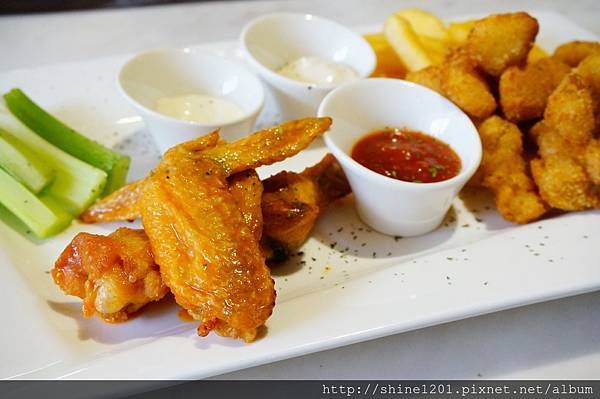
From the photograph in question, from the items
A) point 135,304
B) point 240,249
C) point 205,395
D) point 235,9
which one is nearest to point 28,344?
point 135,304

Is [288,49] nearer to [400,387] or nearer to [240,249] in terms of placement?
[240,249]

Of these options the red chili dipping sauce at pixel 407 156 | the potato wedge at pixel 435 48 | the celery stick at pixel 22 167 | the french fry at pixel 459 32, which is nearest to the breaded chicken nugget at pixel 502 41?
the potato wedge at pixel 435 48

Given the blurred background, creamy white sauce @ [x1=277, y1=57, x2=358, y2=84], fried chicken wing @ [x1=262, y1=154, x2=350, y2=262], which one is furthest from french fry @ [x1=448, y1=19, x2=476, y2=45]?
the blurred background

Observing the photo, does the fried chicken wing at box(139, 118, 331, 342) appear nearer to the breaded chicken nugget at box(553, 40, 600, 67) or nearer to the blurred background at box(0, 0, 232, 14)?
the breaded chicken nugget at box(553, 40, 600, 67)

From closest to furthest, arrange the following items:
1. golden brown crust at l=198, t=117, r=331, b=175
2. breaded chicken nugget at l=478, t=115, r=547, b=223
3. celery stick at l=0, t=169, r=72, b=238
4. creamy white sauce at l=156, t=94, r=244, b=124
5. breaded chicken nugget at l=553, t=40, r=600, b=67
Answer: golden brown crust at l=198, t=117, r=331, b=175, celery stick at l=0, t=169, r=72, b=238, breaded chicken nugget at l=478, t=115, r=547, b=223, creamy white sauce at l=156, t=94, r=244, b=124, breaded chicken nugget at l=553, t=40, r=600, b=67

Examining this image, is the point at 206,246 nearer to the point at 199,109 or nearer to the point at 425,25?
the point at 199,109

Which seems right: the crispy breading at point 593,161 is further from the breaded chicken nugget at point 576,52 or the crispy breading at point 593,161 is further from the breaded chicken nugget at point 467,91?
the breaded chicken nugget at point 576,52
